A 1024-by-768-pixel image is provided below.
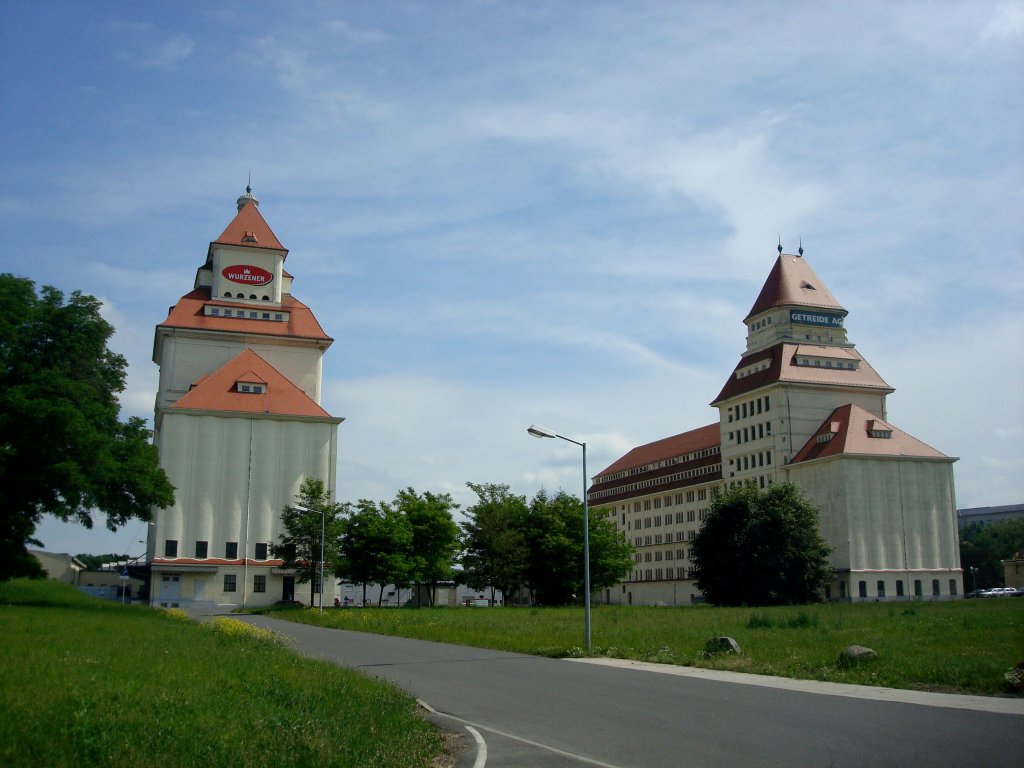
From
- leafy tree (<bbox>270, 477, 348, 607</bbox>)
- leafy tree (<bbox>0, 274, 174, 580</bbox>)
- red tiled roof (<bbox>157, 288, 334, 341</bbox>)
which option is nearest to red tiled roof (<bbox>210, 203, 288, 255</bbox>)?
red tiled roof (<bbox>157, 288, 334, 341</bbox>)

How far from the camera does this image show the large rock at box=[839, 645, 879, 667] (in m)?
20.6

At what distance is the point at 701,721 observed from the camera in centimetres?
1370

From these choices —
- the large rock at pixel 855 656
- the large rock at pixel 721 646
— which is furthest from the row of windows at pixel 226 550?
the large rock at pixel 855 656

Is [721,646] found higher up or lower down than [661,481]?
lower down

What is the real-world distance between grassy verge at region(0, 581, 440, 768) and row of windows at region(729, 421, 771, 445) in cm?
8426

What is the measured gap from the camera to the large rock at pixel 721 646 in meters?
24.2

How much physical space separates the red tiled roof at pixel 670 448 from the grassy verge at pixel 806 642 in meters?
75.4

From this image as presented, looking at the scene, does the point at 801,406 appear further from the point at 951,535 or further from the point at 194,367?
the point at 194,367

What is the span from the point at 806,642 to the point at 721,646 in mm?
3798

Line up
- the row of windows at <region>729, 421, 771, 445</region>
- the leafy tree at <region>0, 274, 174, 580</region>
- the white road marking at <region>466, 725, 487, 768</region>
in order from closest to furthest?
the white road marking at <region>466, 725, 487, 768</region>
the leafy tree at <region>0, 274, 174, 580</region>
the row of windows at <region>729, 421, 771, 445</region>

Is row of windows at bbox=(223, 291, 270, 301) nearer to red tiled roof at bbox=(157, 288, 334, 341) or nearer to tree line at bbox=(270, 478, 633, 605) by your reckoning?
red tiled roof at bbox=(157, 288, 334, 341)

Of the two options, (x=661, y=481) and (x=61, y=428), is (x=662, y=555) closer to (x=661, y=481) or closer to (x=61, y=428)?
(x=661, y=481)

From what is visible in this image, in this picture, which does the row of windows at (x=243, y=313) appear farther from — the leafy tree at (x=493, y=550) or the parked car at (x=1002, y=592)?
the parked car at (x=1002, y=592)

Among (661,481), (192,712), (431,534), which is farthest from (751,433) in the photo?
(192,712)
